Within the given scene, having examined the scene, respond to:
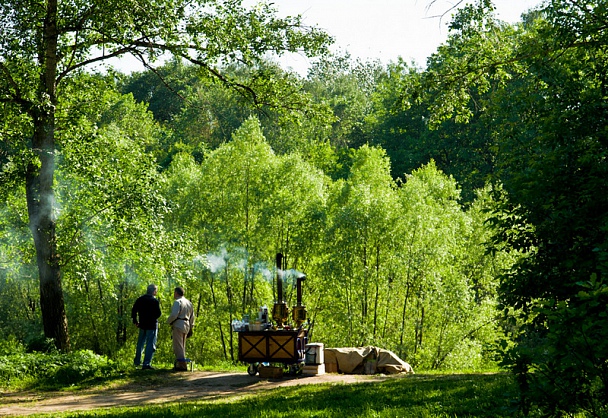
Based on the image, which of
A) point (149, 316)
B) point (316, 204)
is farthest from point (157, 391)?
point (316, 204)

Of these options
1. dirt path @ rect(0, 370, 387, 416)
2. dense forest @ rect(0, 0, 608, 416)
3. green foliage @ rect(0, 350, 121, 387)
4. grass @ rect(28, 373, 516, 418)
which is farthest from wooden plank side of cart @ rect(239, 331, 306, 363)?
dense forest @ rect(0, 0, 608, 416)

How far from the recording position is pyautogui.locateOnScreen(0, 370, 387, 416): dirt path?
38.0ft

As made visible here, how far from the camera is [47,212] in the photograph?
55.4 feet

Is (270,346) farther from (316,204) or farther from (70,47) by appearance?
(316,204)

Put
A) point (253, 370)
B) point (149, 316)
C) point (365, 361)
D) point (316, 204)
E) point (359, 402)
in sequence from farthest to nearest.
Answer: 1. point (316, 204)
2. point (149, 316)
3. point (365, 361)
4. point (253, 370)
5. point (359, 402)

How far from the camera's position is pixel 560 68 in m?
10.8

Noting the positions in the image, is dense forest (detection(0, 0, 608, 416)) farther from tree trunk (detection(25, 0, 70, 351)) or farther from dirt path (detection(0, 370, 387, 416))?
dirt path (detection(0, 370, 387, 416))

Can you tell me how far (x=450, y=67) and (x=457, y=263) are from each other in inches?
757

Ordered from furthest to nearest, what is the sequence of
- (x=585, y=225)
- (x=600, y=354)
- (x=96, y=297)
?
(x=96, y=297), (x=585, y=225), (x=600, y=354)

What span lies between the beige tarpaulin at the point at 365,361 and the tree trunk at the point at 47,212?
246 inches

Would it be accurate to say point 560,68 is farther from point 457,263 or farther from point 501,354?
point 457,263

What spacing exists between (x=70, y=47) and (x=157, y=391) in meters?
8.58

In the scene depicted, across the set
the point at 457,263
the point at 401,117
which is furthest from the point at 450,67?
the point at 401,117

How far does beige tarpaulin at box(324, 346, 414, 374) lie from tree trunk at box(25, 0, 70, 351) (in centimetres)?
624
